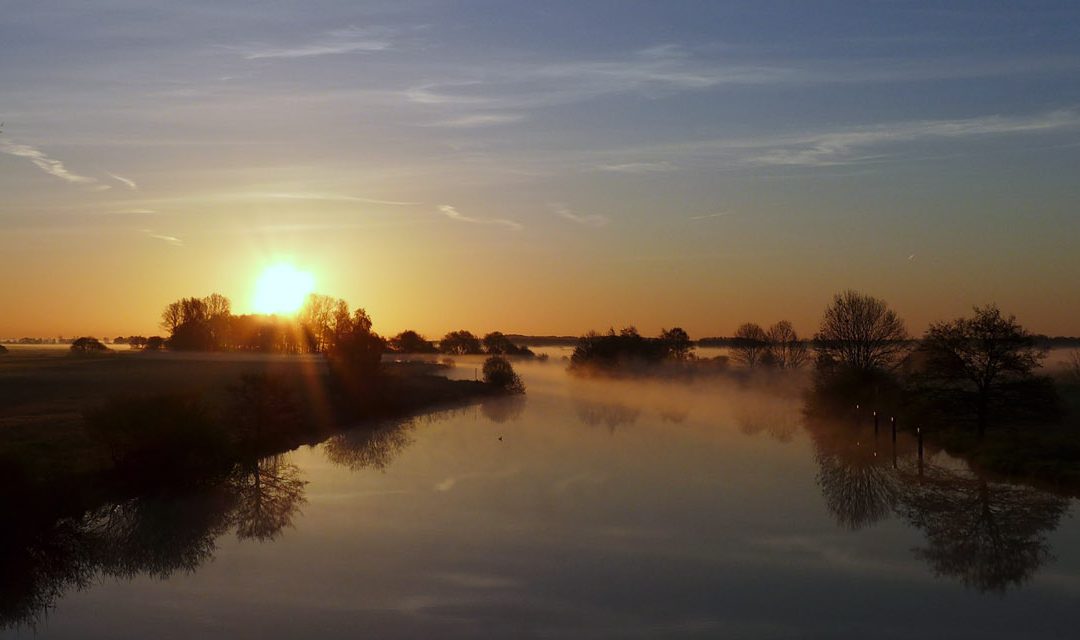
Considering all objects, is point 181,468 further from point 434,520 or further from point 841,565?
point 841,565

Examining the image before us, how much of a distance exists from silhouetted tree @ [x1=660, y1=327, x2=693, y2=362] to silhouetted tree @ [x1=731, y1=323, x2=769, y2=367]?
7.69 meters

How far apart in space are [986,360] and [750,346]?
7727 cm

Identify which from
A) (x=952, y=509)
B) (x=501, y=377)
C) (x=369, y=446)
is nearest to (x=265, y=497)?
(x=369, y=446)

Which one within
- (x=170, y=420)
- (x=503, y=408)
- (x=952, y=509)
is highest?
(x=170, y=420)

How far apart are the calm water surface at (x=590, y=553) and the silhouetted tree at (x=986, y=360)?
392 centimetres

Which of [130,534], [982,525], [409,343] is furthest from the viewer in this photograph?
[409,343]

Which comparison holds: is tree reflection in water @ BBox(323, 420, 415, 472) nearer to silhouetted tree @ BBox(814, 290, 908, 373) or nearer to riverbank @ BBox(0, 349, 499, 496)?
riverbank @ BBox(0, 349, 499, 496)

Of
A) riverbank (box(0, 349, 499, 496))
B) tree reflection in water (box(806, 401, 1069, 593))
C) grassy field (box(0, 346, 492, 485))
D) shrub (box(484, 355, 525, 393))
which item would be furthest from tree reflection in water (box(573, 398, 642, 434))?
tree reflection in water (box(806, 401, 1069, 593))

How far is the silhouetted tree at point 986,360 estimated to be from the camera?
35844mm

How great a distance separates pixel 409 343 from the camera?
15750cm

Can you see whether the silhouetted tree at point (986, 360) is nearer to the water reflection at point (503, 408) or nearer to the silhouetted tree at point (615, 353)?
the water reflection at point (503, 408)

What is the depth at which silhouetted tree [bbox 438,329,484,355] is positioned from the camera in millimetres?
174000

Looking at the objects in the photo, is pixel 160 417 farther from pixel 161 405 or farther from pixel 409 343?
pixel 409 343

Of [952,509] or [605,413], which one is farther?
[605,413]
